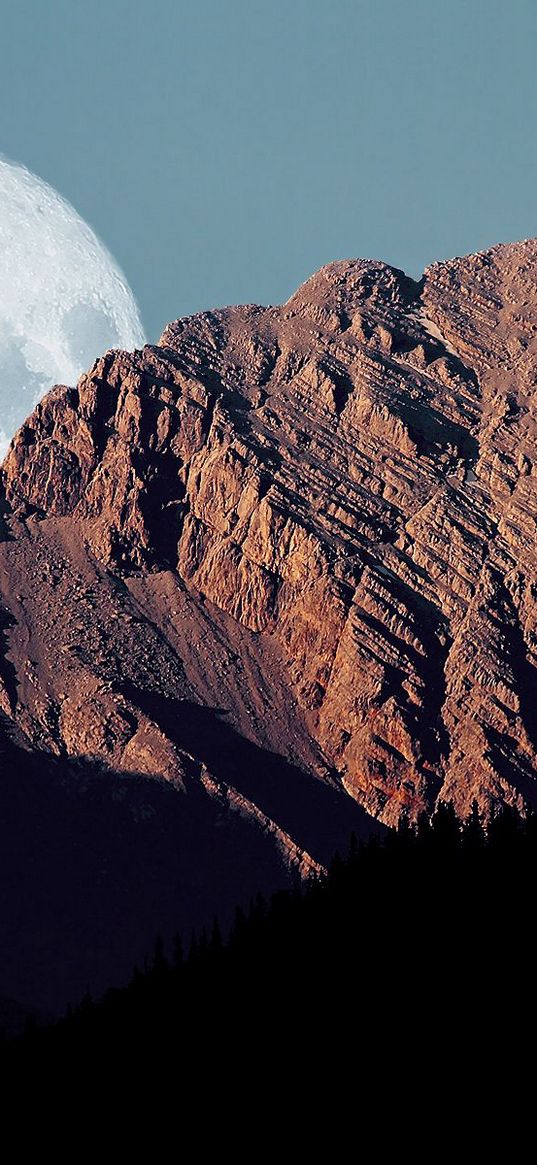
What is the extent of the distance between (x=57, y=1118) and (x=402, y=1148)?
33699 millimetres

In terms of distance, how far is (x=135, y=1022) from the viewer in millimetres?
188000

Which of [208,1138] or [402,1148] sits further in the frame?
[208,1138]

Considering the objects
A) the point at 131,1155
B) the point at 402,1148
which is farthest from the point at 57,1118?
the point at 402,1148

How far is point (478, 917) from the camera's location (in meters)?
182

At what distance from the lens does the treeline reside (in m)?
168

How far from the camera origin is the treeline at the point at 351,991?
167625mm

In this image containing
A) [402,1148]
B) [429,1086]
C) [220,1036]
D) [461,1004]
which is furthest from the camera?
[220,1036]

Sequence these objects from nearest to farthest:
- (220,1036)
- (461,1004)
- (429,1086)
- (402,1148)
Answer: (402,1148) < (429,1086) < (461,1004) < (220,1036)

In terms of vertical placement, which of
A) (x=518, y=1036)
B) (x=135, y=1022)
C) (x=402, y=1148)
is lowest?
(x=402, y=1148)

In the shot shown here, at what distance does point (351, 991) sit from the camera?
181 m

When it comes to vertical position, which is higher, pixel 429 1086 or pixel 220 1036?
pixel 220 1036

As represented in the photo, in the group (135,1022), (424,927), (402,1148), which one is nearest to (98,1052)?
(135,1022)

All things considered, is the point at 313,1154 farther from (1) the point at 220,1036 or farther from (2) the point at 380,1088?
(1) the point at 220,1036

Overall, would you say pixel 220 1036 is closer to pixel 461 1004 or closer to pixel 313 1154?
pixel 461 1004
